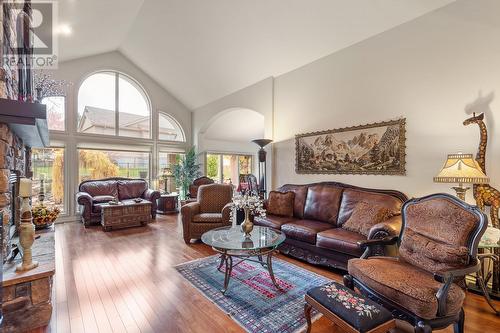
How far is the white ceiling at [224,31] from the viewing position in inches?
132

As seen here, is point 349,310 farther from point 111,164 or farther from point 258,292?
point 111,164

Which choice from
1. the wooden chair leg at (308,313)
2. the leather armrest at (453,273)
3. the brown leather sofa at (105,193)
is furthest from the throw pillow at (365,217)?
the brown leather sofa at (105,193)

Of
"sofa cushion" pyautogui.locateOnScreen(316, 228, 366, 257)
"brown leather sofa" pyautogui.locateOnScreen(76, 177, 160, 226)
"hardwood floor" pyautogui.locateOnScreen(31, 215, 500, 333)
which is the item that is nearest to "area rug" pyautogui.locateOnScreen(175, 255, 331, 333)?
"hardwood floor" pyautogui.locateOnScreen(31, 215, 500, 333)

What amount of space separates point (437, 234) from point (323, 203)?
71.8 inches

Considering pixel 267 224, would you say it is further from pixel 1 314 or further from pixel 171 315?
pixel 1 314

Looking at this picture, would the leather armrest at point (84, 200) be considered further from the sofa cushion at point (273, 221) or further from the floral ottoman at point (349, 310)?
the floral ottoman at point (349, 310)

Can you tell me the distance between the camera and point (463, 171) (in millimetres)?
2357

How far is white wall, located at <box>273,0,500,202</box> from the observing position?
8.57 feet

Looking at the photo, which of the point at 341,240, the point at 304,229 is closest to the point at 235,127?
the point at 304,229

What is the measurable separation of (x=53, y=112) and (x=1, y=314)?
5.44 meters

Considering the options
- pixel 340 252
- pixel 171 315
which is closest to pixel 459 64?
pixel 340 252

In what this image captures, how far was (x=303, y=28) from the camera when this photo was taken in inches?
149

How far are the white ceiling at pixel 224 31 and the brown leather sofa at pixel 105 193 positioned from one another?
3142 mm

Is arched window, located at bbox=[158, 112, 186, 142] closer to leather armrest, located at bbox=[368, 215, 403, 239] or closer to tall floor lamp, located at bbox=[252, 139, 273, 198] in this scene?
tall floor lamp, located at bbox=[252, 139, 273, 198]
